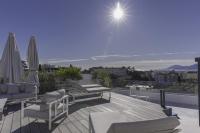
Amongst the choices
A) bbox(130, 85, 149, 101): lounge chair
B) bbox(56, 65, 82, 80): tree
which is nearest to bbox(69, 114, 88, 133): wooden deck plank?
bbox(56, 65, 82, 80): tree

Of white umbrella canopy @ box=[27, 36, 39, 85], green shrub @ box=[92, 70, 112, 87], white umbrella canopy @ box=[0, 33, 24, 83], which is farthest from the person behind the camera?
green shrub @ box=[92, 70, 112, 87]

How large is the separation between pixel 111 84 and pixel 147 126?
8.01 metres

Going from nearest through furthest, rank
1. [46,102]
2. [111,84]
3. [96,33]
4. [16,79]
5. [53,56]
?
[46,102] → [16,79] → [111,84] → [96,33] → [53,56]

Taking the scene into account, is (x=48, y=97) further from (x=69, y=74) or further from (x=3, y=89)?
(x=69, y=74)

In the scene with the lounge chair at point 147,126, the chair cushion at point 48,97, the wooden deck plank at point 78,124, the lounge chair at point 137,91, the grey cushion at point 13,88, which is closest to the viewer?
the lounge chair at point 147,126

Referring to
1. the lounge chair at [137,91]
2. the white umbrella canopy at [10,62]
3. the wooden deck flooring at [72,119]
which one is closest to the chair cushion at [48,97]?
the wooden deck flooring at [72,119]

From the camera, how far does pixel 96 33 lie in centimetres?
1193

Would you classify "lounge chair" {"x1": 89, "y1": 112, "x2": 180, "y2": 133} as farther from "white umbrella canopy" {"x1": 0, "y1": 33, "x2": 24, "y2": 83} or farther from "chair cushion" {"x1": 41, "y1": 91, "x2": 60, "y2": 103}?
"white umbrella canopy" {"x1": 0, "y1": 33, "x2": 24, "y2": 83}

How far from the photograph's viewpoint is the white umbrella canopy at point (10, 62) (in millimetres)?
7055

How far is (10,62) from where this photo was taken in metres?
7.10

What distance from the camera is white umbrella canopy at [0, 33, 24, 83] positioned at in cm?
705

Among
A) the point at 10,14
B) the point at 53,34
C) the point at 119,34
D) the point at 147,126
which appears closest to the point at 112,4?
the point at 119,34

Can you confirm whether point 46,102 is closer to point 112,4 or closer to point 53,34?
point 112,4

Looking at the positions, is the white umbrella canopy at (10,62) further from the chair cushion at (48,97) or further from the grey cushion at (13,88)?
the chair cushion at (48,97)
